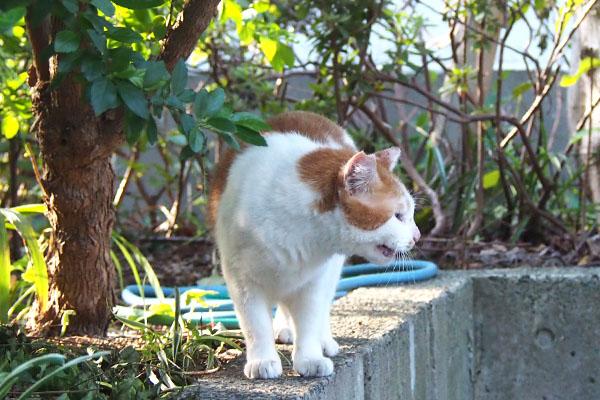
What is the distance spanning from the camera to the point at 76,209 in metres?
2.06

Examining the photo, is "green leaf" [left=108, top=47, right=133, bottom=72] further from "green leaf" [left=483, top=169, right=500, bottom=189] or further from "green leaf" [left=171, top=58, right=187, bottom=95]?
"green leaf" [left=483, top=169, right=500, bottom=189]

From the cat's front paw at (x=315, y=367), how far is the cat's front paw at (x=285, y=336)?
458 millimetres

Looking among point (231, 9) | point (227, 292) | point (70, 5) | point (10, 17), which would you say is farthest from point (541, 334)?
point (10, 17)

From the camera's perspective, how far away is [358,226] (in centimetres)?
170

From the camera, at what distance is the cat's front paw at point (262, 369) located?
1.68m

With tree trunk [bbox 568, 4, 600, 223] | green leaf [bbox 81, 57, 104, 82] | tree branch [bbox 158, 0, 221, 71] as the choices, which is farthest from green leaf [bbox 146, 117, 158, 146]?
tree trunk [bbox 568, 4, 600, 223]

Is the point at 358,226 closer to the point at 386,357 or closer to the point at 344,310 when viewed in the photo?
the point at 386,357

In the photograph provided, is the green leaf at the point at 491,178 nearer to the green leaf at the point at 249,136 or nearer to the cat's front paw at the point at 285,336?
the cat's front paw at the point at 285,336

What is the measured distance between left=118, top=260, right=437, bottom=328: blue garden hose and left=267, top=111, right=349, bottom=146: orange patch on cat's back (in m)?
0.51

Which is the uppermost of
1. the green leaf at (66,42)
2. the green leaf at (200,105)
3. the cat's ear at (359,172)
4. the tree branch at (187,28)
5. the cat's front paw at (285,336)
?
the tree branch at (187,28)

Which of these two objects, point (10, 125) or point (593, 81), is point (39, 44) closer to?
point (10, 125)

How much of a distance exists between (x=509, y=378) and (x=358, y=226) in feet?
5.26

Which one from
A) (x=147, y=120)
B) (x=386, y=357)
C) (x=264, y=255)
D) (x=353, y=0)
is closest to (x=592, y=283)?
(x=386, y=357)

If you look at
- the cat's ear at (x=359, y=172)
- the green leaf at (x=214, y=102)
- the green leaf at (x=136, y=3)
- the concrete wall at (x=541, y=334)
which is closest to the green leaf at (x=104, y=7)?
the green leaf at (x=136, y=3)
